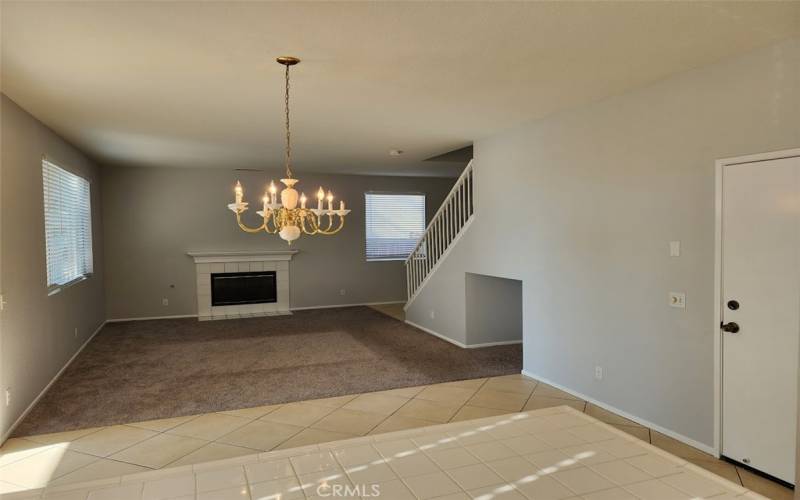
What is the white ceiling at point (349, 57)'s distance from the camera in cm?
245

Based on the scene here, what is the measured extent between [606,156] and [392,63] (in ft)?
6.50

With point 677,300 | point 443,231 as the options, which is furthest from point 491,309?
point 677,300

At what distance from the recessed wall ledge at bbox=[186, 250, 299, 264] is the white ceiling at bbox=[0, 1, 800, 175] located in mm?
3735

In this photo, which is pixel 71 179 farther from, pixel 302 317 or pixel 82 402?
pixel 302 317

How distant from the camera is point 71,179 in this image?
20.2 feet

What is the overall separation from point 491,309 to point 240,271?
15.7 ft

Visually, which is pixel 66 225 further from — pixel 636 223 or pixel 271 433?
pixel 636 223

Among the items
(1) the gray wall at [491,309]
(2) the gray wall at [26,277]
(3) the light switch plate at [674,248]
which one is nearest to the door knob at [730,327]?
(3) the light switch plate at [674,248]

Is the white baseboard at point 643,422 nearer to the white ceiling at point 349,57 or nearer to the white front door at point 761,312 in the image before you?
the white front door at point 761,312

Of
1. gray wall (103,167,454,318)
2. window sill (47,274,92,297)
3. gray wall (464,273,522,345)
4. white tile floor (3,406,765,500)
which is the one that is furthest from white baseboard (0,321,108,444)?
gray wall (464,273,522,345)

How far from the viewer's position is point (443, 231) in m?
7.02

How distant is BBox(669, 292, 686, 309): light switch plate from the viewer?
3.47 meters

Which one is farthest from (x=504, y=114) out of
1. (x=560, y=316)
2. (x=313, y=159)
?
(x=313, y=159)

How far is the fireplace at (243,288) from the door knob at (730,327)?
7446mm
